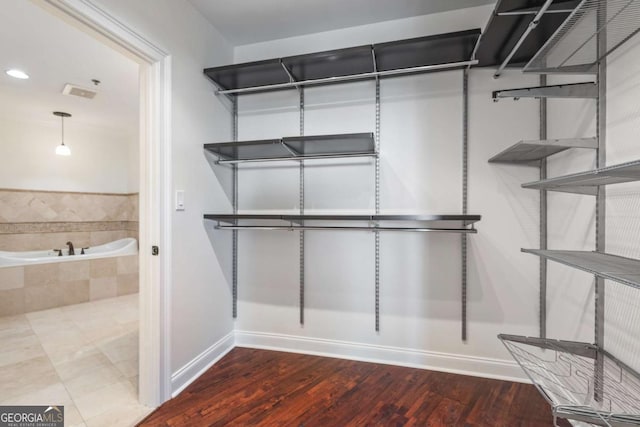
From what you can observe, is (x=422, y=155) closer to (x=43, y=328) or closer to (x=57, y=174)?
(x=43, y=328)

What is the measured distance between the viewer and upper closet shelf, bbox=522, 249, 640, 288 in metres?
0.90

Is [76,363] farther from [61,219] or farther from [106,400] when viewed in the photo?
[61,219]

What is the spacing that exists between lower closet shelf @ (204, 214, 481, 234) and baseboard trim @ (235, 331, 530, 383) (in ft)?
2.87

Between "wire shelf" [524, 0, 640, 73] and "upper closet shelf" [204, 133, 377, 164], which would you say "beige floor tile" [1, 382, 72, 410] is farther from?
"wire shelf" [524, 0, 640, 73]

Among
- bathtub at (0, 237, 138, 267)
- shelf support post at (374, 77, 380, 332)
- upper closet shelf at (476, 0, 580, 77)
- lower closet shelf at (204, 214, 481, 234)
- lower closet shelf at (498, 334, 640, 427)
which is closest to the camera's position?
lower closet shelf at (498, 334, 640, 427)

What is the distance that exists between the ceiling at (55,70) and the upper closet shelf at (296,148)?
1.30 metres

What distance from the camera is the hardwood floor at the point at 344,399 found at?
154cm

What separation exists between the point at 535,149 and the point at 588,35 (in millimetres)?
527

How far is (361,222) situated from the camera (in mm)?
2180

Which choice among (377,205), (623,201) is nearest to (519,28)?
(623,201)

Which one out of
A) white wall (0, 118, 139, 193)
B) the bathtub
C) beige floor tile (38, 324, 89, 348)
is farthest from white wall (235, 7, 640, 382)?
white wall (0, 118, 139, 193)

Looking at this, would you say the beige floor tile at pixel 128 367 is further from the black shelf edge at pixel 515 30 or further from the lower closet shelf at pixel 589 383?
the black shelf edge at pixel 515 30

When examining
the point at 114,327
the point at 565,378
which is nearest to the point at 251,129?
the point at 114,327

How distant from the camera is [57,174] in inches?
170
